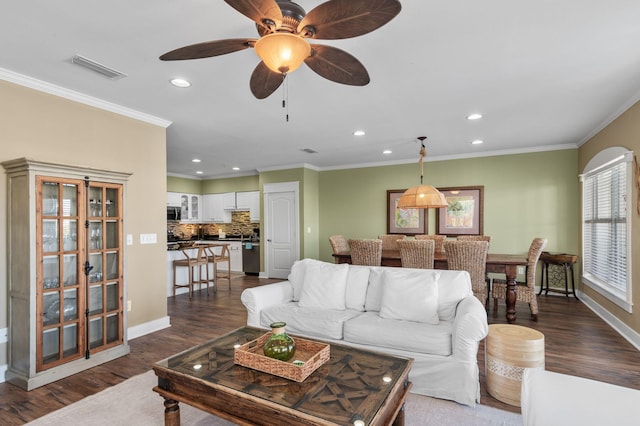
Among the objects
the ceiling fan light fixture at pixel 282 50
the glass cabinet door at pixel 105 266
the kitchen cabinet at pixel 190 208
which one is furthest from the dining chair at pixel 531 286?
the kitchen cabinet at pixel 190 208

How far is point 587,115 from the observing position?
409 cm

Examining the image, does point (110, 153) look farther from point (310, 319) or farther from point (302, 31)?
point (302, 31)

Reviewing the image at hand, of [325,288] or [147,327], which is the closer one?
[325,288]

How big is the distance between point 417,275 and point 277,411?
6.22 feet

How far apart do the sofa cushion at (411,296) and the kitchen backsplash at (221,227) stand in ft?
20.4

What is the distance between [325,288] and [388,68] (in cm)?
208

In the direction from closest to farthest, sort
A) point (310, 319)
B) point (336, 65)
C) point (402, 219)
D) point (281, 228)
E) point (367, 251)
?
point (336, 65)
point (310, 319)
point (367, 251)
point (402, 219)
point (281, 228)

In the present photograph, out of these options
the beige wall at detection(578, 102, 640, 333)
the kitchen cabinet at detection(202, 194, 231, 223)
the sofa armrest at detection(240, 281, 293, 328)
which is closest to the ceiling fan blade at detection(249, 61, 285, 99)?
the sofa armrest at detection(240, 281, 293, 328)

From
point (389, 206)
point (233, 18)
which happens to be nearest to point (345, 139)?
point (389, 206)

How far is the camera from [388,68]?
2801 mm

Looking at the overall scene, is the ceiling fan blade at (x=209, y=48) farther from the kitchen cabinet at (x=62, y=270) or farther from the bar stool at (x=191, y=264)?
the bar stool at (x=191, y=264)

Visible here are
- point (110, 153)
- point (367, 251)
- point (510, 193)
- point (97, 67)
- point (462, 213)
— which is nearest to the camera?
point (97, 67)

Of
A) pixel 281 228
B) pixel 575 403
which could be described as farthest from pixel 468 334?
pixel 281 228

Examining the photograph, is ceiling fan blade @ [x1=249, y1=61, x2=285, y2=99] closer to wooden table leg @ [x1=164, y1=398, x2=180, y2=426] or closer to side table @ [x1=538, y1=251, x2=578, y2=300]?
wooden table leg @ [x1=164, y1=398, x2=180, y2=426]
